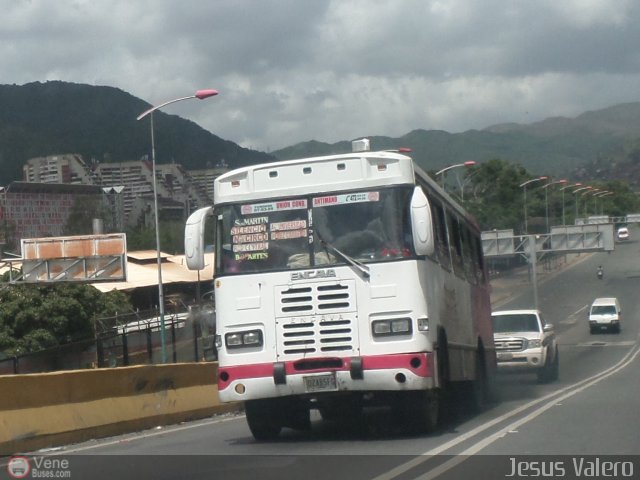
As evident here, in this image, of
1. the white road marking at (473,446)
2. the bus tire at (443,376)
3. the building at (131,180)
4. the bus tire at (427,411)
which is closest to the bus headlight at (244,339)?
the bus tire at (427,411)

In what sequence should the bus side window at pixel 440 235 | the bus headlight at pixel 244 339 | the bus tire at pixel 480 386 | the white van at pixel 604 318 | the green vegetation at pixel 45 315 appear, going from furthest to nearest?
the white van at pixel 604 318
the green vegetation at pixel 45 315
the bus tire at pixel 480 386
the bus side window at pixel 440 235
the bus headlight at pixel 244 339

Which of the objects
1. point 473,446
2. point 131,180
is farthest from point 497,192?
point 473,446

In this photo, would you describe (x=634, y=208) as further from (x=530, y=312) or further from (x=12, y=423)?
(x=12, y=423)

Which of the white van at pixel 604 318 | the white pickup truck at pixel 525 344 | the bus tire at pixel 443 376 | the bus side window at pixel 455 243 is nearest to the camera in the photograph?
the bus tire at pixel 443 376

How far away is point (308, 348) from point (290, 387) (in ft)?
1.62

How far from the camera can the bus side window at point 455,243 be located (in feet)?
50.3

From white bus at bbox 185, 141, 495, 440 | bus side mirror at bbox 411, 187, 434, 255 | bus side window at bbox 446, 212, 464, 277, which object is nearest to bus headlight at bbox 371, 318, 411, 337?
white bus at bbox 185, 141, 495, 440

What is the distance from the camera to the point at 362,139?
13.0m

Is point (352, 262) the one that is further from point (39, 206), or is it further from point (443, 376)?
point (39, 206)

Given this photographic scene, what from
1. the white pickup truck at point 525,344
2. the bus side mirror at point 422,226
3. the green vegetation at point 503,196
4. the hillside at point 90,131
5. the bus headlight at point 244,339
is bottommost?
the white pickup truck at point 525,344

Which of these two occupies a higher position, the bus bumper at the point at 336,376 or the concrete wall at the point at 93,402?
the bus bumper at the point at 336,376

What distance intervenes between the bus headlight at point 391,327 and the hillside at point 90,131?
77421mm

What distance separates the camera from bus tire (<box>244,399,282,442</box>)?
12.8 meters

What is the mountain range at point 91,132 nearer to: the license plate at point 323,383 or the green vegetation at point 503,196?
the green vegetation at point 503,196
